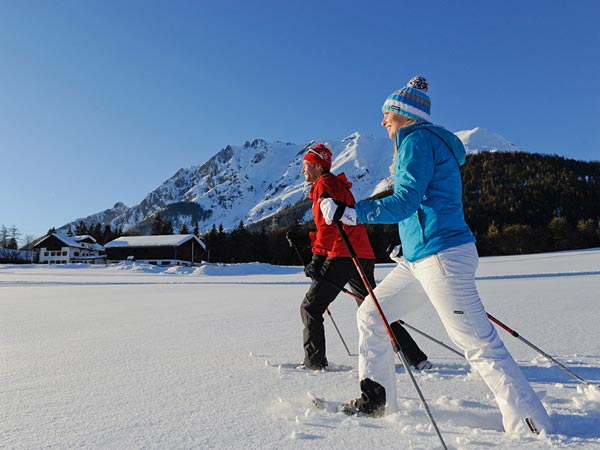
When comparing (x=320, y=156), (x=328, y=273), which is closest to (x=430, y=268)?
(x=328, y=273)

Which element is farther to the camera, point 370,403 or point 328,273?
point 328,273

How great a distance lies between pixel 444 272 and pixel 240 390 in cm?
155

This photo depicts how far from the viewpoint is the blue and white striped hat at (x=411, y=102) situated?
8.38ft

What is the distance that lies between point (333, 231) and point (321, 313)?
699 mm

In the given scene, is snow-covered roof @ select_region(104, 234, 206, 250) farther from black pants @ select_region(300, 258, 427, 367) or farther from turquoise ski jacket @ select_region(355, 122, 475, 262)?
turquoise ski jacket @ select_region(355, 122, 475, 262)

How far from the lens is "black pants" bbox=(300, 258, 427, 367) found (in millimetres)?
3395

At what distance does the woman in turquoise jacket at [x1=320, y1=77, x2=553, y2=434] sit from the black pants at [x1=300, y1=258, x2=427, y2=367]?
83 cm

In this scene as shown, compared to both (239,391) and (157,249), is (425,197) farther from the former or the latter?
(157,249)

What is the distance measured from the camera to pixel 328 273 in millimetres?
3439

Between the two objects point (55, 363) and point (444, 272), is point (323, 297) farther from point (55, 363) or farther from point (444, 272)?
point (55, 363)

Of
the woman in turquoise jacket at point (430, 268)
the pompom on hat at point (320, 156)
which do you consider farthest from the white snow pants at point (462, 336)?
the pompom on hat at point (320, 156)

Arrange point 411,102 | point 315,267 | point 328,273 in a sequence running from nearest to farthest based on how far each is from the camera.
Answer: point 411,102 < point 328,273 < point 315,267

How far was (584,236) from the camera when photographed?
207 ft

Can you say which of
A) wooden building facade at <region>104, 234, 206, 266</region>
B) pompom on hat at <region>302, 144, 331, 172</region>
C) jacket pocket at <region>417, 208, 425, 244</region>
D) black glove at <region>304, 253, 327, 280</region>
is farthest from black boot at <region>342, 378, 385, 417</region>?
wooden building facade at <region>104, 234, 206, 266</region>
